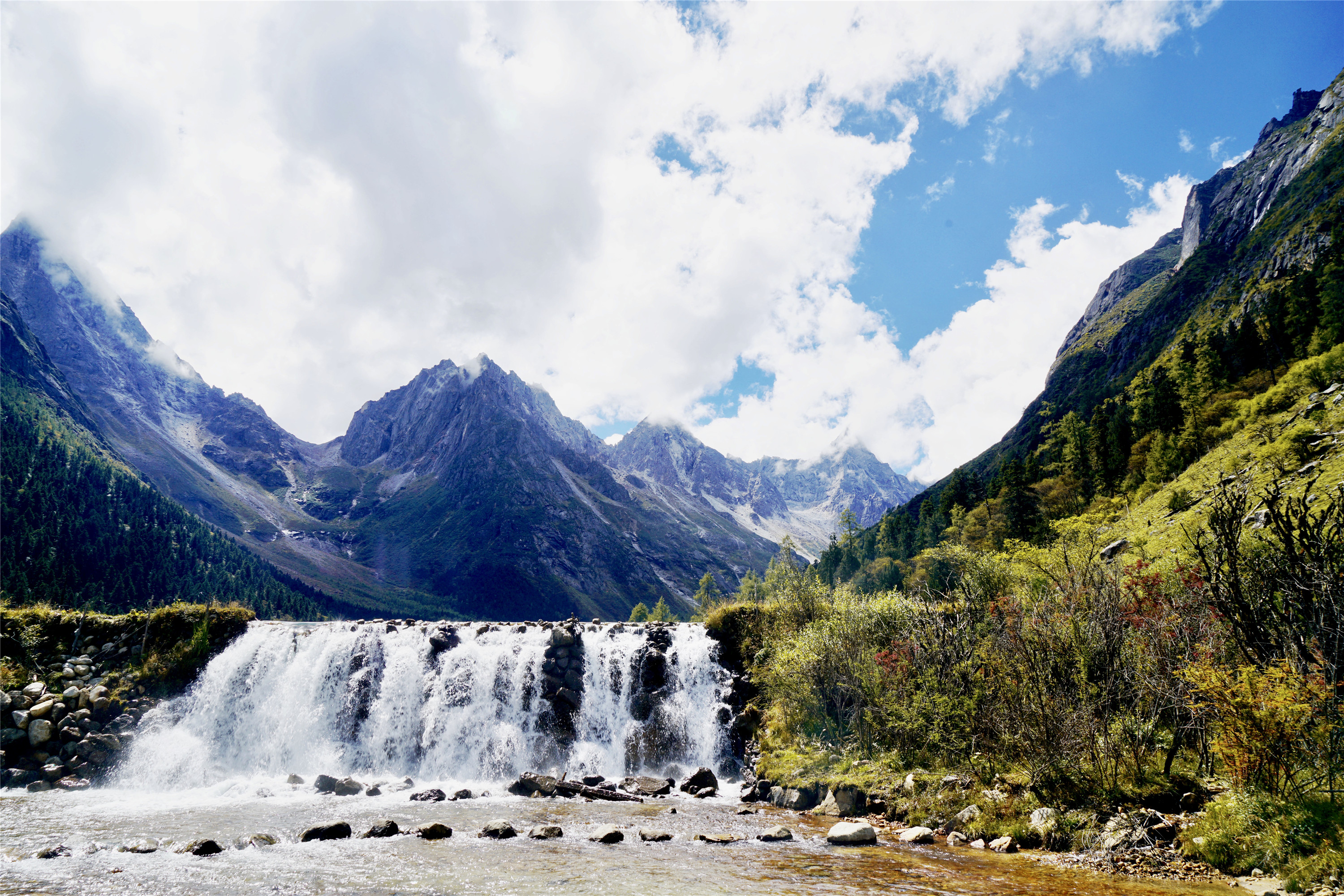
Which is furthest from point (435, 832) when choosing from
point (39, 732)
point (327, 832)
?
point (39, 732)

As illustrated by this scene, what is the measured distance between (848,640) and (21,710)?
4536 cm

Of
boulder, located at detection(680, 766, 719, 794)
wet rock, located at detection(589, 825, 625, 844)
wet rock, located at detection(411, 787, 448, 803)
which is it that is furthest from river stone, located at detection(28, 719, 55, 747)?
boulder, located at detection(680, 766, 719, 794)

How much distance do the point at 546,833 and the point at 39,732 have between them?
30006 mm

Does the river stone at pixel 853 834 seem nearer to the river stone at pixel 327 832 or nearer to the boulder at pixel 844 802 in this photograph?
the boulder at pixel 844 802

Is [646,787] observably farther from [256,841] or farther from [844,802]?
[256,841]

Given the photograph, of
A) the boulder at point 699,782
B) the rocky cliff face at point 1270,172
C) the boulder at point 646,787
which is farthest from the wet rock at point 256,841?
the rocky cliff face at point 1270,172

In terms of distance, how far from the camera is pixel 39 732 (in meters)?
30.9

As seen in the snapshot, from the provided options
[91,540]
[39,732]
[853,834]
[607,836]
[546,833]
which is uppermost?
[91,540]

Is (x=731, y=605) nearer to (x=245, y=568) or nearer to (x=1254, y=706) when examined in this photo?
(x=1254, y=706)

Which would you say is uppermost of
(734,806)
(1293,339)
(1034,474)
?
(1293,339)

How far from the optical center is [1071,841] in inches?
711

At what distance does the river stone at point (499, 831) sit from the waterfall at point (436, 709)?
15.4 meters

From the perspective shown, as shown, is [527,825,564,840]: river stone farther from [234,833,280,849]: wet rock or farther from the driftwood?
[234,833,280,849]: wet rock

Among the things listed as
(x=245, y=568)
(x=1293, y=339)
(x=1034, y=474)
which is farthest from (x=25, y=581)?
(x=1293, y=339)
